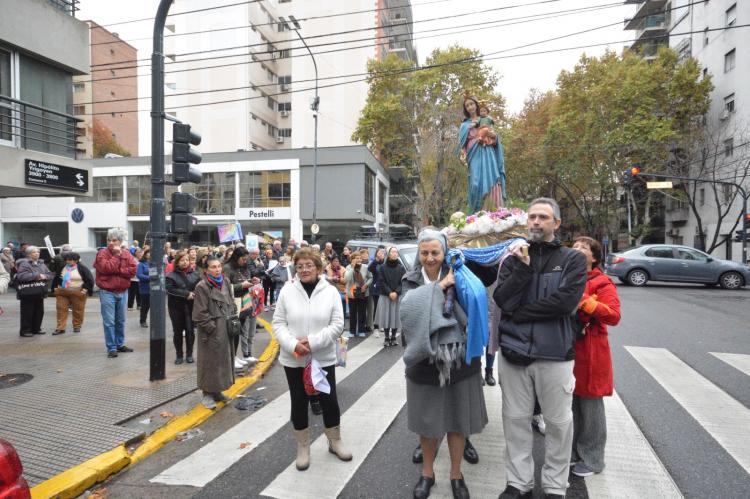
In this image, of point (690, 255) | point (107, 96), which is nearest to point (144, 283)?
point (690, 255)

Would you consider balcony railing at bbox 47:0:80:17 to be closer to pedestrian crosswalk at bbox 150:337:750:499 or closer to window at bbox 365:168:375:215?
pedestrian crosswalk at bbox 150:337:750:499

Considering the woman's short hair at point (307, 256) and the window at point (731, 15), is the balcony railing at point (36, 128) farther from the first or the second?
the window at point (731, 15)

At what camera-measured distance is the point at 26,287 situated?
8.65 m

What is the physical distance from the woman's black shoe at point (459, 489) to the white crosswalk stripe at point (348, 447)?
2.73 ft

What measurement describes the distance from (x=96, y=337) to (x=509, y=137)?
95.8ft

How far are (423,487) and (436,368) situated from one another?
0.87m

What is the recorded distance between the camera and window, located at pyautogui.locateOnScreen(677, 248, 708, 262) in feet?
58.7

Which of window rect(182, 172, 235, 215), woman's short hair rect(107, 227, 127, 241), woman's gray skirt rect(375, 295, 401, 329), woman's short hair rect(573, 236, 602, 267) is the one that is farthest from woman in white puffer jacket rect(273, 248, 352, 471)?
window rect(182, 172, 235, 215)

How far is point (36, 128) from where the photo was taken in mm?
10070

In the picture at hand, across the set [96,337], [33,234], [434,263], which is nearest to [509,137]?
[96,337]

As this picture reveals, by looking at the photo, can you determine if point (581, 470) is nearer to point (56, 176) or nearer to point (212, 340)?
point (212, 340)

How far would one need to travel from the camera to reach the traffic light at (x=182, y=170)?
623cm

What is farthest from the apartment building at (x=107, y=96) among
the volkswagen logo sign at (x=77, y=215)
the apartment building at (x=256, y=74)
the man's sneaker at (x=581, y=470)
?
the man's sneaker at (x=581, y=470)

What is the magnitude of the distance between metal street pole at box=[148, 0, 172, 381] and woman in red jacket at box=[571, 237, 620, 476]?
5078mm
